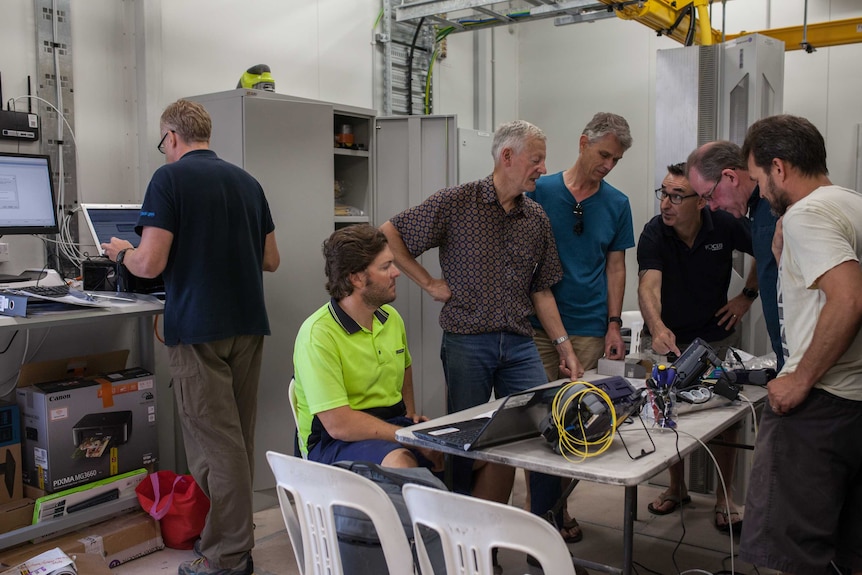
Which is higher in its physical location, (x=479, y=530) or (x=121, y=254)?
(x=121, y=254)

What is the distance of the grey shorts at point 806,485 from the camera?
81.5 inches

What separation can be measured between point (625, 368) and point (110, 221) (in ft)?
7.49

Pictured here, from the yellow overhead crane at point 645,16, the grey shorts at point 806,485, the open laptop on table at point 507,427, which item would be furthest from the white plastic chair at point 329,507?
the yellow overhead crane at point 645,16

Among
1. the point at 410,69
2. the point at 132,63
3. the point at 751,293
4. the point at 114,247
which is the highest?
the point at 410,69

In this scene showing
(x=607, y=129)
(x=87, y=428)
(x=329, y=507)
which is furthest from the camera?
(x=87, y=428)

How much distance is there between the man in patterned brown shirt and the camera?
295 centimetres

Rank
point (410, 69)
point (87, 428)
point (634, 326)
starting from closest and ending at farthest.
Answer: point (87, 428)
point (634, 326)
point (410, 69)

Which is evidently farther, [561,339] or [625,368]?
[561,339]

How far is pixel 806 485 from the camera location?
2.08 meters

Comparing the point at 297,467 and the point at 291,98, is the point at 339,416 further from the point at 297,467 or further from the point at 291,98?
the point at 291,98

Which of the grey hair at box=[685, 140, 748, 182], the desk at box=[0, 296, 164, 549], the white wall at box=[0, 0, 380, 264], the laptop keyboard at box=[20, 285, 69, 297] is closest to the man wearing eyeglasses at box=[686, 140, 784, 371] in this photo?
the grey hair at box=[685, 140, 748, 182]

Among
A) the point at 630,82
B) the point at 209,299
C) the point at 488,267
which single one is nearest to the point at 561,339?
the point at 488,267

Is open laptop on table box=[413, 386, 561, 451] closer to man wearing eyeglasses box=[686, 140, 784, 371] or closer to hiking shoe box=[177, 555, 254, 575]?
man wearing eyeglasses box=[686, 140, 784, 371]

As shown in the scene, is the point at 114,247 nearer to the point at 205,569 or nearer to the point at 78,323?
the point at 78,323
